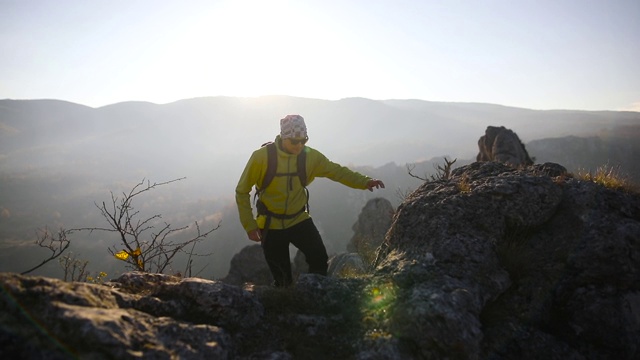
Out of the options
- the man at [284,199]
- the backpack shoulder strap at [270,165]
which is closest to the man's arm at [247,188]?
the man at [284,199]

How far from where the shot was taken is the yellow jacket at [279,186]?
195 inches

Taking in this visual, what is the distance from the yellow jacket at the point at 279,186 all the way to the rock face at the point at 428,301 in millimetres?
1368

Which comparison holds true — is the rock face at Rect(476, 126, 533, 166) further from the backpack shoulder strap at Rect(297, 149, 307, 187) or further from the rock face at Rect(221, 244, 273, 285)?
the backpack shoulder strap at Rect(297, 149, 307, 187)

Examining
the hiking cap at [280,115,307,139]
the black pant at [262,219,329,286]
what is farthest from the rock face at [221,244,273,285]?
the hiking cap at [280,115,307,139]

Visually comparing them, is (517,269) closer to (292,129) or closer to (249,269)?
(292,129)

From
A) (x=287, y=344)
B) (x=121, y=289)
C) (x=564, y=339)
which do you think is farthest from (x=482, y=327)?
(x=121, y=289)

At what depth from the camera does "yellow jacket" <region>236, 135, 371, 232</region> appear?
4.95 meters

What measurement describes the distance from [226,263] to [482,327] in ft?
174

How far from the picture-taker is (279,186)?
5172mm

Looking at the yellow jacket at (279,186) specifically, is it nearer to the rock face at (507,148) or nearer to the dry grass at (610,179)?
the dry grass at (610,179)

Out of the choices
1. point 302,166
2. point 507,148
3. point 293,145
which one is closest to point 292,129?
point 293,145

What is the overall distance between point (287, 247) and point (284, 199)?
82 cm

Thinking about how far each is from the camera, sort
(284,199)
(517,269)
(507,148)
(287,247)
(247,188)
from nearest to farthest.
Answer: (517,269)
(247,188)
(284,199)
(287,247)
(507,148)

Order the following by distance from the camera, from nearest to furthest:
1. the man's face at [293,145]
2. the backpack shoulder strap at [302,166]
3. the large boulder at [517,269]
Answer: the large boulder at [517,269] < the man's face at [293,145] < the backpack shoulder strap at [302,166]
